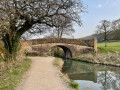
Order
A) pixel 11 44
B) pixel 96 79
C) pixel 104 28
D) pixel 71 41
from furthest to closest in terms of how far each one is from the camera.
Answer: pixel 104 28 → pixel 71 41 → pixel 96 79 → pixel 11 44

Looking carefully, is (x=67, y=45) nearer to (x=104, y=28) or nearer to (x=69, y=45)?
(x=69, y=45)

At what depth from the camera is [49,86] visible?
4.63 metres

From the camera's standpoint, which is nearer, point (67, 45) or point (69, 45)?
point (67, 45)

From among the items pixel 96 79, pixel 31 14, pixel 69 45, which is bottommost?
pixel 96 79

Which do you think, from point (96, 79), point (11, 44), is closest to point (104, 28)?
point (96, 79)

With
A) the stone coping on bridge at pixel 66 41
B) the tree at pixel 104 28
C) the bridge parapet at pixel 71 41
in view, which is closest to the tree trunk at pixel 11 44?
the stone coping on bridge at pixel 66 41

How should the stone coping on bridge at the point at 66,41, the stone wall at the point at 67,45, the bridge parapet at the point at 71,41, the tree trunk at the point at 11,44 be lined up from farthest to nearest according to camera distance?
the bridge parapet at the point at 71,41
the stone coping on bridge at the point at 66,41
the stone wall at the point at 67,45
the tree trunk at the point at 11,44

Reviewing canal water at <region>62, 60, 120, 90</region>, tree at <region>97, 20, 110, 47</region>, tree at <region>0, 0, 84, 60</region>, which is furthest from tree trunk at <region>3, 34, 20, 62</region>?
tree at <region>97, 20, 110, 47</region>

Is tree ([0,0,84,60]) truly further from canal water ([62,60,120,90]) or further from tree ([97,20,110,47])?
tree ([97,20,110,47])

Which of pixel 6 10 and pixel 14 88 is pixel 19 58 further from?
pixel 14 88

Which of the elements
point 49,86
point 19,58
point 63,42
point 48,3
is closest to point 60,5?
point 48,3

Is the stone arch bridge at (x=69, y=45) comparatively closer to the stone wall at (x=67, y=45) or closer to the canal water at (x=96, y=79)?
the stone wall at (x=67, y=45)

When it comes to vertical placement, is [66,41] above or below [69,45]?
above

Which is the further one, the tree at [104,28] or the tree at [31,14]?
the tree at [104,28]
